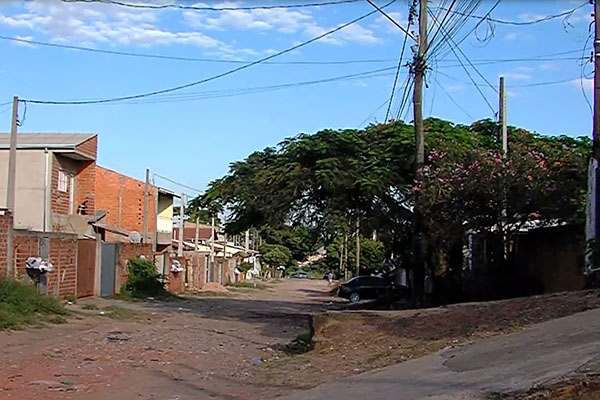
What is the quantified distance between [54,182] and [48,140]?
8.38ft

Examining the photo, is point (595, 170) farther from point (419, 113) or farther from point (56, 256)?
point (56, 256)

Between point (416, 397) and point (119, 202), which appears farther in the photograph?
point (119, 202)

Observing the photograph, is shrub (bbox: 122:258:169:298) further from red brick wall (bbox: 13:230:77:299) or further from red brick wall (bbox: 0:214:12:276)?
red brick wall (bbox: 0:214:12:276)

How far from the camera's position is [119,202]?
54688 millimetres

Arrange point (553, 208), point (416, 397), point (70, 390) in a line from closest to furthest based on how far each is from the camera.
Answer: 1. point (416, 397)
2. point (70, 390)
3. point (553, 208)

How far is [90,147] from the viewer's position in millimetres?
39219

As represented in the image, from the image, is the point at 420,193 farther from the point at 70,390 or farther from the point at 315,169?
the point at 70,390

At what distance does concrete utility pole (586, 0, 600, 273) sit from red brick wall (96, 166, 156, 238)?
1546 inches

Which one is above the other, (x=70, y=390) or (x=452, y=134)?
(x=452, y=134)

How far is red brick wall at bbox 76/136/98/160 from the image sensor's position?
3782 cm

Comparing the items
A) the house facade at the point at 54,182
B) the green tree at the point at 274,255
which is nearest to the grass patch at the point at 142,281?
the house facade at the point at 54,182

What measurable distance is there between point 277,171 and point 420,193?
587cm

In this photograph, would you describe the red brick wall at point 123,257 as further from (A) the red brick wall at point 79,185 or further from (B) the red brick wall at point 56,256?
(B) the red brick wall at point 56,256

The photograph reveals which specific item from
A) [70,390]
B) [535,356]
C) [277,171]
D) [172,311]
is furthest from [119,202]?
[535,356]
